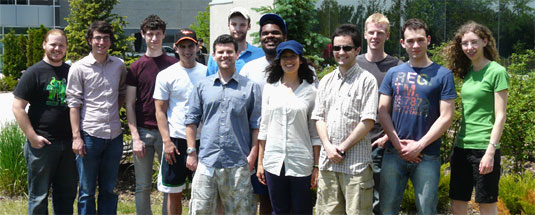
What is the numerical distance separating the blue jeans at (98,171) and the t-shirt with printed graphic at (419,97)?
8.96 feet

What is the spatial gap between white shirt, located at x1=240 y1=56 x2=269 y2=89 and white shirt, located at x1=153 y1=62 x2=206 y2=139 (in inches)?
19.7

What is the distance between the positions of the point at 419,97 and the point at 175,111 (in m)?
2.28

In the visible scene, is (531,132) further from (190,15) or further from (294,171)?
(190,15)

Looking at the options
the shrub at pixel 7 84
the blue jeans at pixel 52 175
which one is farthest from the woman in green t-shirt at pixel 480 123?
the shrub at pixel 7 84

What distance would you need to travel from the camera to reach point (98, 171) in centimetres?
522

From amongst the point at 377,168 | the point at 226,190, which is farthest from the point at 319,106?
the point at 226,190

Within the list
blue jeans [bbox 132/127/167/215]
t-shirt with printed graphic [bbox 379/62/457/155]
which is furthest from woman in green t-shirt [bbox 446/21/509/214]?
blue jeans [bbox 132/127/167/215]

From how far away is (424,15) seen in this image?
13.5 metres

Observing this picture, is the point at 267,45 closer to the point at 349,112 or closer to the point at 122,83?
the point at 349,112

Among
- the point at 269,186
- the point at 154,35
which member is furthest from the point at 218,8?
the point at 269,186

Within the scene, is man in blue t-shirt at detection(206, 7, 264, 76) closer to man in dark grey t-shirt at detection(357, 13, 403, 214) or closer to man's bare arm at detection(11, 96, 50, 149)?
man in dark grey t-shirt at detection(357, 13, 403, 214)

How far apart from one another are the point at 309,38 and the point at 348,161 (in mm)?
5541

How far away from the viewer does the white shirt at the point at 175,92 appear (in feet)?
16.6

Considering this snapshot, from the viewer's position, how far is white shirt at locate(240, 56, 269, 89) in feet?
16.0
